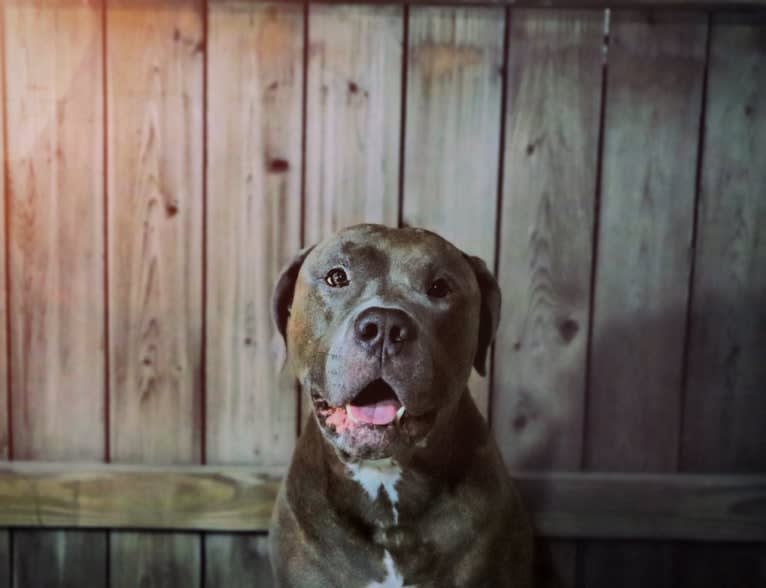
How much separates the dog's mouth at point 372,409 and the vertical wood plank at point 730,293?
1071 millimetres

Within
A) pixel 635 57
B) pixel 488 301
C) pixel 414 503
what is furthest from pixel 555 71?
pixel 414 503

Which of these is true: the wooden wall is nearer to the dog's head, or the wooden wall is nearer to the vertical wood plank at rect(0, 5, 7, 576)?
the vertical wood plank at rect(0, 5, 7, 576)

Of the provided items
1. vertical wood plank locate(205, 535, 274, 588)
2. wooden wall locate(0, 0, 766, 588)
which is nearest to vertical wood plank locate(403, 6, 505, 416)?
wooden wall locate(0, 0, 766, 588)

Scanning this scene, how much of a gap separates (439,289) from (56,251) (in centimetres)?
110

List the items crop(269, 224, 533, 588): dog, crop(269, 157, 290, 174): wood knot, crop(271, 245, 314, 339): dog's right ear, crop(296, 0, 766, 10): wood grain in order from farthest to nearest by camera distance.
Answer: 1. crop(269, 157, 290, 174): wood knot
2. crop(296, 0, 766, 10): wood grain
3. crop(271, 245, 314, 339): dog's right ear
4. crop(269, 224, 533, 588): dog

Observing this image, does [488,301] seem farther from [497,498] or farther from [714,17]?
[714,17]

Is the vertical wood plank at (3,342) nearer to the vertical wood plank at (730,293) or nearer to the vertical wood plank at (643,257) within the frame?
the vertical wood plank at (643,257)

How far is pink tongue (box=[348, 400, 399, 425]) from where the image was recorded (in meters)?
1.66

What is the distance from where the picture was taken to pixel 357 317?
1.64 m

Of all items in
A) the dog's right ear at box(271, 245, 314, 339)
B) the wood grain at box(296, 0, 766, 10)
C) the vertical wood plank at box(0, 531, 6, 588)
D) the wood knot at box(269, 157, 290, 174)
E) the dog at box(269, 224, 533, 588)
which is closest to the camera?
the dog at box(269, 224, 533, 588)

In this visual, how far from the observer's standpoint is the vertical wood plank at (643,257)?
2277 millimetres

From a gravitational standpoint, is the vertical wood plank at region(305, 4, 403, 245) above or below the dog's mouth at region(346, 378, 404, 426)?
above

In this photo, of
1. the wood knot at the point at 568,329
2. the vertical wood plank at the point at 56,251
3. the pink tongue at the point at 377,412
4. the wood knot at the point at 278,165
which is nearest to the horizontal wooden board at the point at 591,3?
the wood knot at the point at 278,165

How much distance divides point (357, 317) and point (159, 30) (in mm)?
1062
